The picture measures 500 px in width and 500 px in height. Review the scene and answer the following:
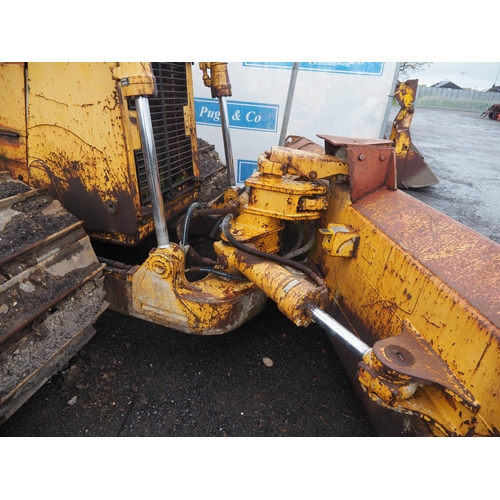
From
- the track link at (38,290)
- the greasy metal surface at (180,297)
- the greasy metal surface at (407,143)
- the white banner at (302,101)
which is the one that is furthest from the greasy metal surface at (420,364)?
the white banner at (302,101)

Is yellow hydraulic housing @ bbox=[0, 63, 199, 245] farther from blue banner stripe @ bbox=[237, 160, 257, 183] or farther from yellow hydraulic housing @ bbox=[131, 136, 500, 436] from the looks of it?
blue banner stripe @ bbox=[237, 160, 257, 183]

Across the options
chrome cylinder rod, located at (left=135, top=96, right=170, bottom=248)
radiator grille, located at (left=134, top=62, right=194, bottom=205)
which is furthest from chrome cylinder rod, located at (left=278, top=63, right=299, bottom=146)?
chrome cylinder rod, located at (left=135, top=96, right=170, bottom=248)

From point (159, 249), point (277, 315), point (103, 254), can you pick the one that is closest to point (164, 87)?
point (159, 249)

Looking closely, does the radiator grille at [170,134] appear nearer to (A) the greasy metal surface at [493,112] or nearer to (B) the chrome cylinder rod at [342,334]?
(B) the chrome cylinder rod at [342,334]

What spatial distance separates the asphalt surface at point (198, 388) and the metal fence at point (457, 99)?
2100 centimetres

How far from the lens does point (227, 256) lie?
86.1 inches

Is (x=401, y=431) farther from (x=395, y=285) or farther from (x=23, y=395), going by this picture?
(x=23, y=395)

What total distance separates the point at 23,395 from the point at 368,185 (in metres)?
2.20

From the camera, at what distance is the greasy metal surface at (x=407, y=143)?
3395 millimetres

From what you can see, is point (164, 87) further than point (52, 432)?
Yes

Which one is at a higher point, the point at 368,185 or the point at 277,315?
the point at 368,185

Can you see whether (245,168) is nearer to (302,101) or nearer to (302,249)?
(302,101)

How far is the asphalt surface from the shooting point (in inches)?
75.0

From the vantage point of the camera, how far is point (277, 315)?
2787 millimetres
